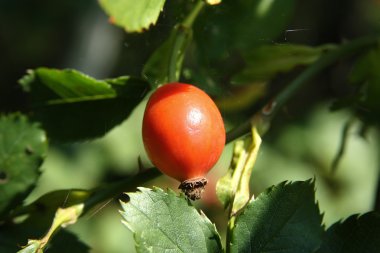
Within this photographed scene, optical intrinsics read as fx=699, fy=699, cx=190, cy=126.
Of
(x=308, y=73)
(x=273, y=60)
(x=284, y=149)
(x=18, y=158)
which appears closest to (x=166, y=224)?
(x=18, y=158)

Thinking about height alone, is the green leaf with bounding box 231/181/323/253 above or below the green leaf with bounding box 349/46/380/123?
above

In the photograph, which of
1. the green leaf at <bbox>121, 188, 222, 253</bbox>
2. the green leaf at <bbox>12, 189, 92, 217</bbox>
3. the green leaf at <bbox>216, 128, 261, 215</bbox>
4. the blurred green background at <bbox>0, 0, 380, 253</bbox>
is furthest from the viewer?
the blurred green background at <bbox>0, 0, 380, 253</bbox>

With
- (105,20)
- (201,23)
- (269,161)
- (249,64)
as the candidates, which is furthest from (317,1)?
(201,23)

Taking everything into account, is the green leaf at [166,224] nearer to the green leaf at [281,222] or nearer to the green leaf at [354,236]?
the green leaf at [281,222]

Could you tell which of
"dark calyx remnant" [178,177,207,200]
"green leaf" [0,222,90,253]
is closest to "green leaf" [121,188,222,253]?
"dark calyx remnant" [178,177,207,200]

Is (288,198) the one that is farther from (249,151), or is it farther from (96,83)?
(96,83)

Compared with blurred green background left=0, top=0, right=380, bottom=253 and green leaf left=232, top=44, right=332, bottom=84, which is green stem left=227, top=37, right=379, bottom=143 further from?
blurred green background left=0, top=0, right=380, bottom=253

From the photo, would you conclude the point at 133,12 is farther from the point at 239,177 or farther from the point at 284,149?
the point at 284,149
